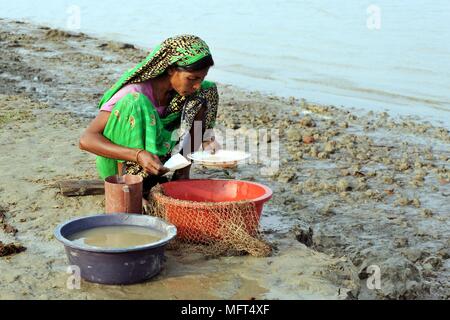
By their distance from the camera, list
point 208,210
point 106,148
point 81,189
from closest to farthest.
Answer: point 208,210, point 106,148, point 81,189

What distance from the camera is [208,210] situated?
140 inches

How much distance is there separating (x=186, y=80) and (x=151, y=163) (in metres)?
0.54

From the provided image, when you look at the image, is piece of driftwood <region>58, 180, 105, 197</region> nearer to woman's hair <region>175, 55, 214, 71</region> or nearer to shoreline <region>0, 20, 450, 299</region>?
shoreline <region>0, 20, 450, 299</region>

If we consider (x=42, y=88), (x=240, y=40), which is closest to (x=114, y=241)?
(x=42, y=88)

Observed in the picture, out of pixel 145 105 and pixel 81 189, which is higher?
pixel 145 105

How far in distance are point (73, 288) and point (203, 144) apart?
1.44 m

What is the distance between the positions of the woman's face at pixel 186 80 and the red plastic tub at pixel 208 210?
20.6 inches

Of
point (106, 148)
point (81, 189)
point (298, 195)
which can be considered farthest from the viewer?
point (298, 195)

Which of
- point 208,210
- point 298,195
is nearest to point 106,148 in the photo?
point 208,210

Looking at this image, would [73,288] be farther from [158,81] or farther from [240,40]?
[240,40]

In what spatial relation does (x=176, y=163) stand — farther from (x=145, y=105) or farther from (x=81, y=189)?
(x=81, y=189)

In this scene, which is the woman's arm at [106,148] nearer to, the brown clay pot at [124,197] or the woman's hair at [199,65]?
the brown clay pot at [124,197]

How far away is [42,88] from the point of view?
8445 mm

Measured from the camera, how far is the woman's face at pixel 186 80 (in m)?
→ 3.83
